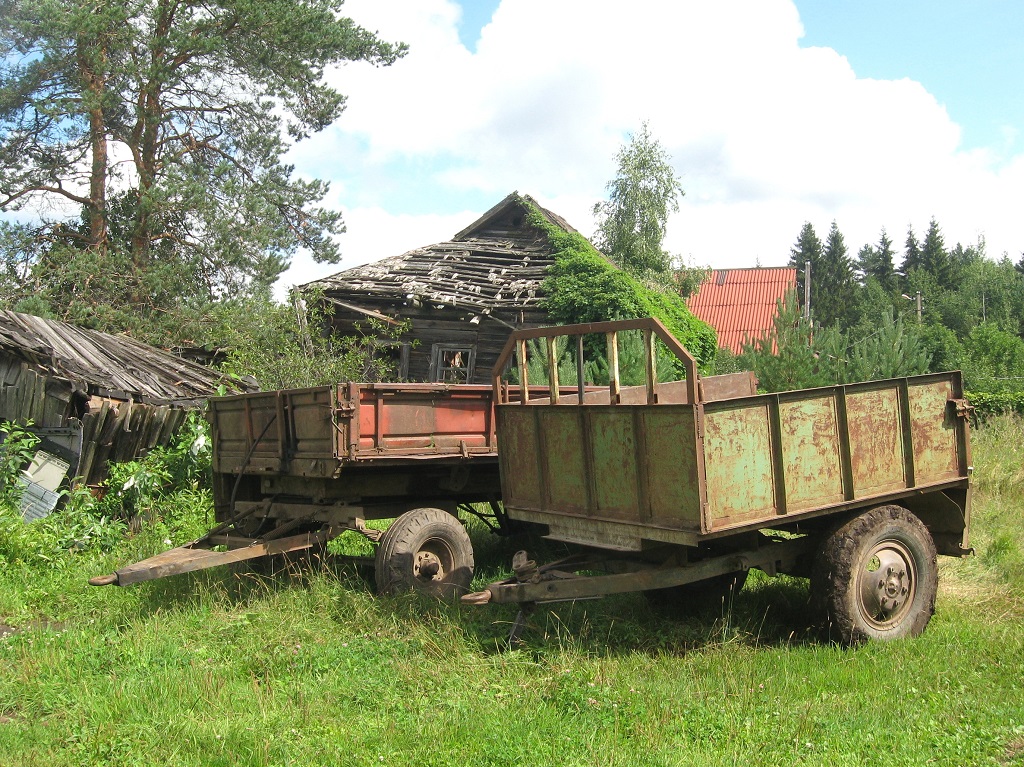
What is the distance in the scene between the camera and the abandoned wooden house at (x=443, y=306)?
17938 millimetres

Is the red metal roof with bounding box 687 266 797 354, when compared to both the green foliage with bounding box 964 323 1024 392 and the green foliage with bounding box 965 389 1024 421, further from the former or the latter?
the green foliage with bounding box 965 389 1024 421

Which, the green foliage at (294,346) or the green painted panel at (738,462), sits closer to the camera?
the green painted panel at (738,462)

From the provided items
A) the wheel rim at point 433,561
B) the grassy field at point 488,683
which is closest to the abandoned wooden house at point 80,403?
the grassy field at point 488,683

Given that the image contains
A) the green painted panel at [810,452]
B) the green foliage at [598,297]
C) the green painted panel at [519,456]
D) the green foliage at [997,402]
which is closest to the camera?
the green painted panel at [810,452]

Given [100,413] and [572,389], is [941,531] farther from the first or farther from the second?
[100,413]

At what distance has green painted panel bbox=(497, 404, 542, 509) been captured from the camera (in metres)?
6.53

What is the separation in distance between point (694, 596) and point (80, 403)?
310 inches

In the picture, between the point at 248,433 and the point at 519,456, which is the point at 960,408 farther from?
the point at 248,433

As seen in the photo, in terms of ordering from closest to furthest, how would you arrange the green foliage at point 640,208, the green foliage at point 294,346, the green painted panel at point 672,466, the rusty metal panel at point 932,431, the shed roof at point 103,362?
the green painted panel at point 672,466 < the rusty metal panel at point 932,431 < the shed roof at point 103,362 < the green foliage at point 294,346 < the green foliage at point 640,208

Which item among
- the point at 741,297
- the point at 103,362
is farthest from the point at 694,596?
the point at 741,297

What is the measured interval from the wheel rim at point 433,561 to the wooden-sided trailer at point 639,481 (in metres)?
0.02

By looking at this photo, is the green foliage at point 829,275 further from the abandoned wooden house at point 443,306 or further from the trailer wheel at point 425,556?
the trailer wheel at point 425,556

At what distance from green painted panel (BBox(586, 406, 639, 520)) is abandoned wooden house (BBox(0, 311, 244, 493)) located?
23.5 ft

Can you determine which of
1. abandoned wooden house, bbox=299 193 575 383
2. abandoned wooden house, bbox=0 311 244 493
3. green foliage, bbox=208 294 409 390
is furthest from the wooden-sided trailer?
abandoned wooden house, bbox=299 193 575 383
